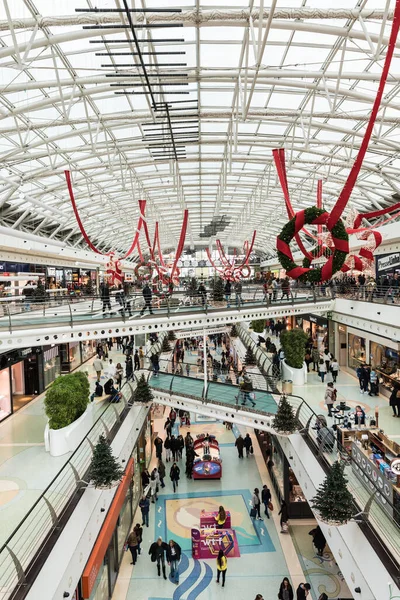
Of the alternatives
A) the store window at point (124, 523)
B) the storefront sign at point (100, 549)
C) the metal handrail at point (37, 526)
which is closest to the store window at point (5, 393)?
the store window at point (124, 523)

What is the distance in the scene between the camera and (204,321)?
15.4 meters

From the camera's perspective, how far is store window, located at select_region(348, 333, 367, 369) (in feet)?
76.1

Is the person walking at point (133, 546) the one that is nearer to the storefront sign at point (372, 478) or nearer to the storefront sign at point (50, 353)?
the storefront sign at point (372, 478)

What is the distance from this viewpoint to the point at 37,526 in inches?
279

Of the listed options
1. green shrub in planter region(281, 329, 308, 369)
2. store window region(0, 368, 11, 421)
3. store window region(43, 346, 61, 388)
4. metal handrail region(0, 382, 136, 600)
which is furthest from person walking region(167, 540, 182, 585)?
store window region(43, 346, 61, 388)

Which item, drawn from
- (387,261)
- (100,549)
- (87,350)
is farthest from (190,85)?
(87,350)

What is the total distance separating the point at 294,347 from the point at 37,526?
1455 cm

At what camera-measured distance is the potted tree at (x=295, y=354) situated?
19.6m

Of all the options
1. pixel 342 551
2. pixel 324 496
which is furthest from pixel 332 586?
pixel 324 496

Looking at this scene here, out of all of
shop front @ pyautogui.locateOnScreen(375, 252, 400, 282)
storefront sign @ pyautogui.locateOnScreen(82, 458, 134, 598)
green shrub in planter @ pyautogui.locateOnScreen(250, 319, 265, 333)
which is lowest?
storefront sign @ pyautogui.locateOnScreen(82, 458, 134, 598)

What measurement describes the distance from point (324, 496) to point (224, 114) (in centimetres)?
1677

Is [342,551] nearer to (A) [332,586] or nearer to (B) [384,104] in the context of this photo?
(A) [332,586]

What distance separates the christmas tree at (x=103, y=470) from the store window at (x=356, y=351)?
1776cm

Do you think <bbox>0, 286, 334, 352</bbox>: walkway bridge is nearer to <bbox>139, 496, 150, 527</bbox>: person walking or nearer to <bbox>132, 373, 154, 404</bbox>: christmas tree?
<bbox>132, 373, 154, 404</bbox>: christmas tree
